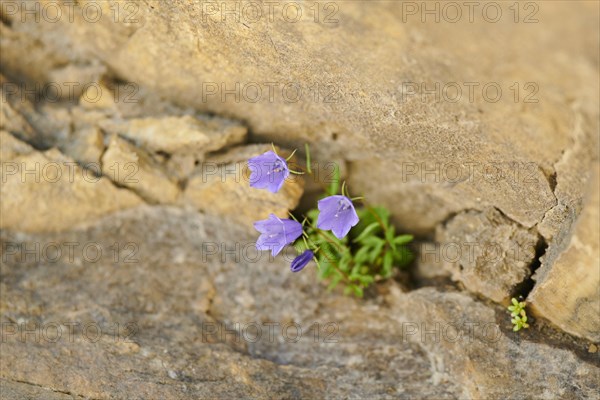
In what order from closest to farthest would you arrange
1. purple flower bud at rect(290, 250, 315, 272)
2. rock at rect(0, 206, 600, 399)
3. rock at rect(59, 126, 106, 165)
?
1. rock at rect(0, 206, 600, 399)
2. purple flower bud at rect(290, 250, 315, 272)
3. rock at rect(59, 126, 106, 165)

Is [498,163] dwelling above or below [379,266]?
above

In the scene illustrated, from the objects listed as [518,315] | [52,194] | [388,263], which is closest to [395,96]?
[388,263]

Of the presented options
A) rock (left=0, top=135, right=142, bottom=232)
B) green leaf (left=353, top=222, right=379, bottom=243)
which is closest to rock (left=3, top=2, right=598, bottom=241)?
green leaf (left=353, top=222, right=379, bottom=243)

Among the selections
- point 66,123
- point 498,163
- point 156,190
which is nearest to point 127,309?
point 156,190

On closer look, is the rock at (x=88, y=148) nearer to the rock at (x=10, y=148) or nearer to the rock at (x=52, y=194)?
the rock at (x=52, y=194)

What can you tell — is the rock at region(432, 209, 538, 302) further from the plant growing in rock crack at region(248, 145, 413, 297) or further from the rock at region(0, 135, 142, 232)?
the rock at region(0, 135, 142, 232)

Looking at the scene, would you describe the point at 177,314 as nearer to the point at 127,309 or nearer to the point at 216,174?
the point at 127,309
